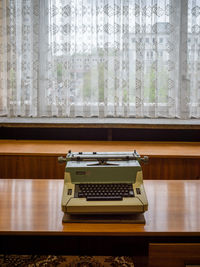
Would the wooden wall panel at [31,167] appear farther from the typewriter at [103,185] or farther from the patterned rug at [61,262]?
the typewriter at [103,185]

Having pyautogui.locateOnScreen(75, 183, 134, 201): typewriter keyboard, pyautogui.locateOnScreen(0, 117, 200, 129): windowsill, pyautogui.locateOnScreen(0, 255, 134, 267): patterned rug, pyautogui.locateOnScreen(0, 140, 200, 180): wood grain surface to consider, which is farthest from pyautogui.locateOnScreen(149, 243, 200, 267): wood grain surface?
pyautogui.locateOnScreen(0, 117, 200, 129): windowsill

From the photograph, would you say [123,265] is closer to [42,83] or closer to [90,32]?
[42,83]

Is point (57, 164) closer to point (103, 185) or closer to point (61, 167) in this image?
point (61, 167)

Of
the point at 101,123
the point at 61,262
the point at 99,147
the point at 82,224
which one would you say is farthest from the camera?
the point at 101,123

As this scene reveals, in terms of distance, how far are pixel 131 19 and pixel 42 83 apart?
1.02 metres

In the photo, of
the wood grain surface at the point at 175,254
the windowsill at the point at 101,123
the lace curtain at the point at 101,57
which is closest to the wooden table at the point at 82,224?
the wood grain surface at the point at 175,254

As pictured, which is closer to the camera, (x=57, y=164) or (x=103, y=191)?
(x=103, y=191)

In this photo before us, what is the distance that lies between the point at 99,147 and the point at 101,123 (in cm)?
28

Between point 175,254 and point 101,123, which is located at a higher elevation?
point 101,123

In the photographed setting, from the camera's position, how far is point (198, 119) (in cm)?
287

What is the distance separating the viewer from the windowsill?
2.78 m

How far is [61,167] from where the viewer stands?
92.0 inches

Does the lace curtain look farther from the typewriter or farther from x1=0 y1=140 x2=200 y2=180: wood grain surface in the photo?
the typewriter

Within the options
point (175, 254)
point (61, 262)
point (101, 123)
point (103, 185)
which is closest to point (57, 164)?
point (101, 123)
